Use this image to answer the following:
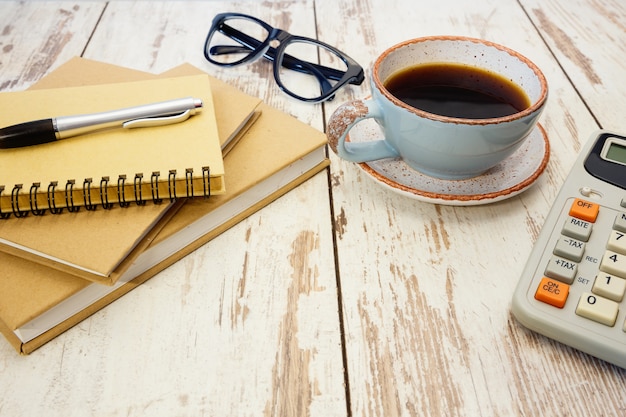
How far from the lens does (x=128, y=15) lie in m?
0.82

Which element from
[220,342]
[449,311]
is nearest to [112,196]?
[220,342]

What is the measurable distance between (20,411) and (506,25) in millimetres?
768

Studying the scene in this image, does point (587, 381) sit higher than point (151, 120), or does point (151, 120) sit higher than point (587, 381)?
point (151, 120)

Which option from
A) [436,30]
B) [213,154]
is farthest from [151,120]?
[436,30]

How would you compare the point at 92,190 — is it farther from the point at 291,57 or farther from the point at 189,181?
the point at 291,57

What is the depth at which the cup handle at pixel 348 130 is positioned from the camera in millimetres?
469

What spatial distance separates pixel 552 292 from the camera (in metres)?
0.38

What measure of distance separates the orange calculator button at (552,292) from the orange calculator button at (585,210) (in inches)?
2.8

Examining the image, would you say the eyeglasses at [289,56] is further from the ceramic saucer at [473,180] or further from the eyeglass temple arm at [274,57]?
the ceramic saucer at [473,180]

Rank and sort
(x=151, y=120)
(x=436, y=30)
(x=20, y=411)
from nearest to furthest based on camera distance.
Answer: (x=20, y=411)
(x=151, y=120)
(x=436, y=30)

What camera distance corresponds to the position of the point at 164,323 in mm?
413

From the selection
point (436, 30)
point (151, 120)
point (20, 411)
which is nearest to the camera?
point (20, 411)

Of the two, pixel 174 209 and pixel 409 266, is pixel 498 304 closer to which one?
pixel 409 266

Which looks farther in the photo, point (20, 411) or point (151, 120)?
point (151, 120)
